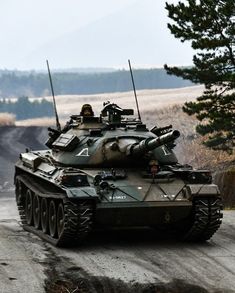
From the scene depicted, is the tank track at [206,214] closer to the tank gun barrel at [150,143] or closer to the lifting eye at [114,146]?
the tank gun barrel at [150,143]

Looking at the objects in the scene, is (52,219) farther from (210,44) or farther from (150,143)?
(210,44)

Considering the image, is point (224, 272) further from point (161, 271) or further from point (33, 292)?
point (33, 292)

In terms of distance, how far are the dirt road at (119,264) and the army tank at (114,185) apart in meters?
0.49

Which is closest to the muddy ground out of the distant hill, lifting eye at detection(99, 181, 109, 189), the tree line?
lifting eye at detection(99, 181, 109, 189)

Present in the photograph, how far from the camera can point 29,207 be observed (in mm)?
20531

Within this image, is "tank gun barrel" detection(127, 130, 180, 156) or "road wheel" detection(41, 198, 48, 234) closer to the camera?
"tank gun barrel" detection(127, 130, 180, 156)

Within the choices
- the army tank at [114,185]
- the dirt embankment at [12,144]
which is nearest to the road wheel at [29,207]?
Result: the army tank at [114,185]

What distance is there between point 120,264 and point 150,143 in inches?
112

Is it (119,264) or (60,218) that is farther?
(60,218)

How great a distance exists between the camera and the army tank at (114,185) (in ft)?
53.7

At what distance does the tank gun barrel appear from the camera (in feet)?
51.6

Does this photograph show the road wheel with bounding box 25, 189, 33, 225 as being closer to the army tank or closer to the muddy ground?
the army tank

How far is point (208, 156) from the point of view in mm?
46438

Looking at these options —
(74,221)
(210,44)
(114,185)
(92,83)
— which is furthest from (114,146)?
(92,83)
